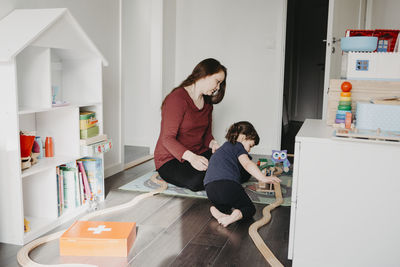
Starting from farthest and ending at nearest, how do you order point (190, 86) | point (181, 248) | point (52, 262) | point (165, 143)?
point (190, 86), point (165, 143), point (181, 248), point (52, 262)

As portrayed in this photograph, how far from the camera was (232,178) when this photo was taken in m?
2.13

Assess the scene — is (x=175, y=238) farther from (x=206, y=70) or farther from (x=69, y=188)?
(x=206, y=70)

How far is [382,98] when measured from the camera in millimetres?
1768

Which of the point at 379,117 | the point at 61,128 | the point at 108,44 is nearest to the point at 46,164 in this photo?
the point at 61,128

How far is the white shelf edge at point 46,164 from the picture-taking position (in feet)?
6.00

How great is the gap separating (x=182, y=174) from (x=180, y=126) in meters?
0.33

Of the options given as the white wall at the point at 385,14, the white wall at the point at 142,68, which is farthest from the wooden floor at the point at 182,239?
the white wall at the point at 385,14

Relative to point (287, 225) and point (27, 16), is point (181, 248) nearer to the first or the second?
point (287, 225)

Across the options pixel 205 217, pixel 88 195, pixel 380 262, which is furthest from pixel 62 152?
pixel 380 262

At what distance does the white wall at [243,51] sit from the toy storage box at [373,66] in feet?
7.00

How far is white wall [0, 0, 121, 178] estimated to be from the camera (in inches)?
104

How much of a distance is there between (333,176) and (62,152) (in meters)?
1.46

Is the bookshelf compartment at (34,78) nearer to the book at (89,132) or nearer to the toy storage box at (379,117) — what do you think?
the book at (89,132)

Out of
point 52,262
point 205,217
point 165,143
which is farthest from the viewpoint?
point 165,143
